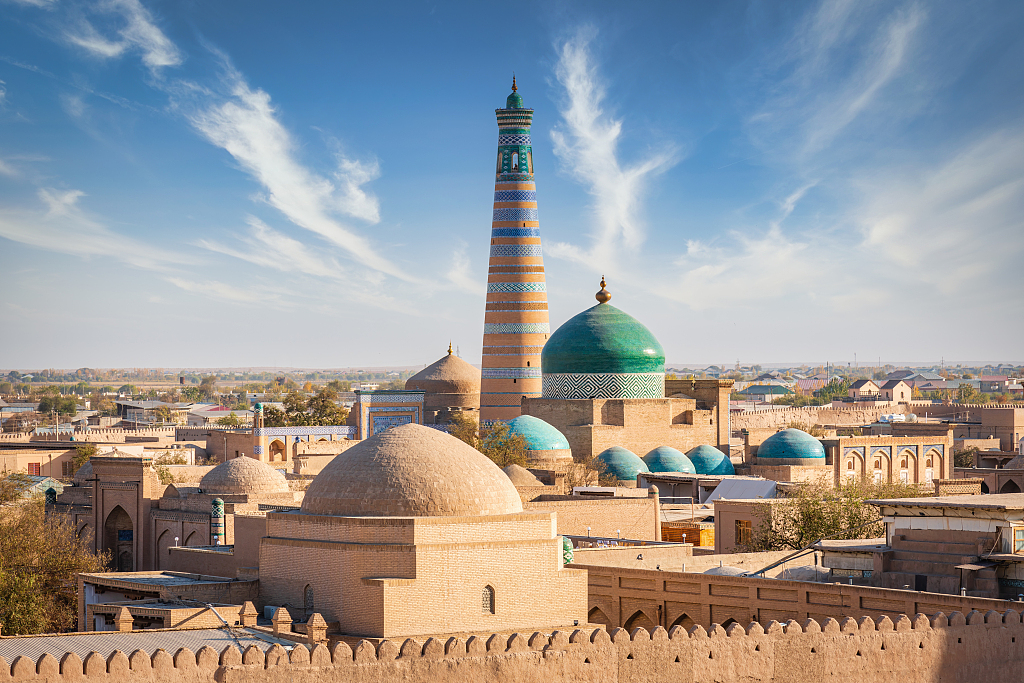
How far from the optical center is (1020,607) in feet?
47.9

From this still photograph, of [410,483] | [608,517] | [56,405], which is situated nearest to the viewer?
[410,483]

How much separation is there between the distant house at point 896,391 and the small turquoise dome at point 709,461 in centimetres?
6652

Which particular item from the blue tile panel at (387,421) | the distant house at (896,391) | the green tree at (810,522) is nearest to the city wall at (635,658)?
the green tree at (810,522)

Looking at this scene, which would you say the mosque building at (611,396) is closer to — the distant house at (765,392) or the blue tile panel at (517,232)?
the blue tile panel at (517,232)

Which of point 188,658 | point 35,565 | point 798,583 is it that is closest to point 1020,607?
point 798,583

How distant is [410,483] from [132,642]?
3.60 metres

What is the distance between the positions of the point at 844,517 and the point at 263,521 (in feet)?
33.0

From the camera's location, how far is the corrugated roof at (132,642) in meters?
13.4

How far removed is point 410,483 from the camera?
15664mm

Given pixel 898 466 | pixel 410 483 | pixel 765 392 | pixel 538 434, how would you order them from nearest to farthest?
pixel 410 483 → pixel 538 434 → pixel 898 466 → pixel 765 392

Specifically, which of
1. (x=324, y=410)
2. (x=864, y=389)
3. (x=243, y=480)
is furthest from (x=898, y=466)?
(x=864, y=389)

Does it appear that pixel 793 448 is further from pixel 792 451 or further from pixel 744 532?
pixel 744 532

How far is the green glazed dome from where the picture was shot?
122 feet

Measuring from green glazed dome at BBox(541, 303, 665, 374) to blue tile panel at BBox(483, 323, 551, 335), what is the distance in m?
1.80
